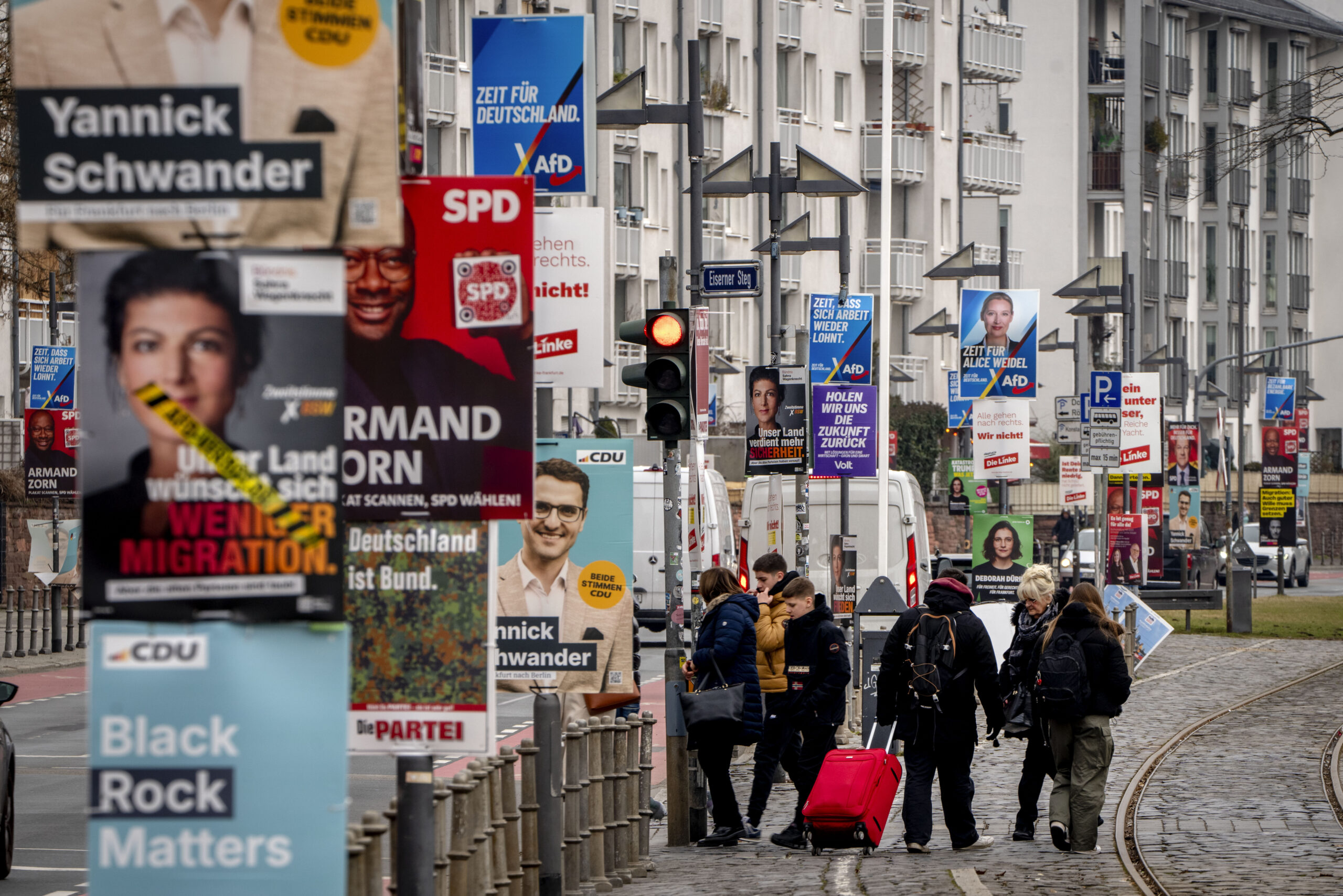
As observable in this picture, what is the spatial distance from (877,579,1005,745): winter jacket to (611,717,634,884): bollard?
5.89 ft

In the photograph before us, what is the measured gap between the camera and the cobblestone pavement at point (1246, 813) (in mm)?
12305

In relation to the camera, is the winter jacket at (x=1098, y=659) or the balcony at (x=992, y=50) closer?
the winter jacket at (x=1098, y=659)

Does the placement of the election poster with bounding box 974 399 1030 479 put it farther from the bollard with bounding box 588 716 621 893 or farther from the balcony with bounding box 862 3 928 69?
the balcony with bounding box 862 3 928 69

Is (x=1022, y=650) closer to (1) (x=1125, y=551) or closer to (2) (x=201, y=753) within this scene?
(2) (x=201, y=753)

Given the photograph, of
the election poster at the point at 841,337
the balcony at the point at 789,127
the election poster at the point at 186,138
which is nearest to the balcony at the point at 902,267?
the balcony at the point at 789,127

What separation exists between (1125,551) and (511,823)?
28681mm

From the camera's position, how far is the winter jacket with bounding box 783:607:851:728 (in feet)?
46.1

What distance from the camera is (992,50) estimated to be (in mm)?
75625

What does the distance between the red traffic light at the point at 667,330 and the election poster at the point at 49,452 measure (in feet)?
57.5

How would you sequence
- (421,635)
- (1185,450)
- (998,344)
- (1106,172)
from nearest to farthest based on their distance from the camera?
(421,635)
(998,344)
(1185,450)
(1106,172)

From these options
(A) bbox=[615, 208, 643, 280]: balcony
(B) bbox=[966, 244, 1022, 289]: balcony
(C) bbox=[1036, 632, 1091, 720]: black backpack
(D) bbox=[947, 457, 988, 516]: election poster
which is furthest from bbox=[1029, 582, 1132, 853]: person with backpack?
(B) bbox=[966, 244, 1022, 289]: balcony

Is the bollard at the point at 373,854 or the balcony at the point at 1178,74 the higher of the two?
the balcony at the point at 1178,74

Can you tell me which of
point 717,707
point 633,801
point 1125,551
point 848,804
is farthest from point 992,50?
point 633,801

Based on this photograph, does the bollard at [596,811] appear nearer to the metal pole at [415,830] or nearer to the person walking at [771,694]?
the person walking at [771,694]
